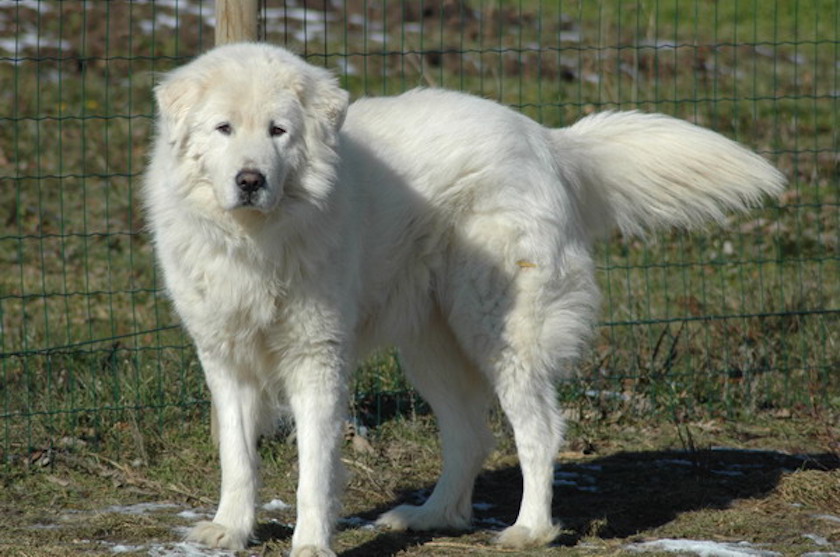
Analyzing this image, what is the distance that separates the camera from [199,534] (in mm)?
4332

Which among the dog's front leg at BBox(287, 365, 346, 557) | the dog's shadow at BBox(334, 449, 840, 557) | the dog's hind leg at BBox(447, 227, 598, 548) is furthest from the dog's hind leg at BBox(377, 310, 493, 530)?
the dog's front leg at BBox(287, 365, 346, 557)

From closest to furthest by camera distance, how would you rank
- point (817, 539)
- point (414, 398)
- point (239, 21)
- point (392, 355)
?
point (817, 539), point (239, 21), point (414, 398), point (392, 355)

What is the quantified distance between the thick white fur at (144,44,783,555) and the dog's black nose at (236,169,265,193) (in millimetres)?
26

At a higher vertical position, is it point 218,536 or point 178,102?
point 178,102

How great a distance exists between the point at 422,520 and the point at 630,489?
3.57ft

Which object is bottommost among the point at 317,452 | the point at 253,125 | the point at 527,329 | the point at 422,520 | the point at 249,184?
the point at 422,520

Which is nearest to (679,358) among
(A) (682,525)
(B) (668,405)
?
(B) (668,405)

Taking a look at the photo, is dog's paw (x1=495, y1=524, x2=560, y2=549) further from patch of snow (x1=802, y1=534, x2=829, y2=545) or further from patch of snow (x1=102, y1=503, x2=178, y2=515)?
patch of snow (x1=102, y1=503, x2=178, y2=515)

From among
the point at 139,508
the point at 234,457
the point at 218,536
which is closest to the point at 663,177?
the point at 234,457

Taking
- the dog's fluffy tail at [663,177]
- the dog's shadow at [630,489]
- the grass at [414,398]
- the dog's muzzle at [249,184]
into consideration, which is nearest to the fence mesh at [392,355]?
the grass at [414,398]

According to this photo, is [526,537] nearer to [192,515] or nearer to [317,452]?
[317,452]

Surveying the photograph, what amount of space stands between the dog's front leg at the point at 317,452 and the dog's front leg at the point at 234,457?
0.71ft

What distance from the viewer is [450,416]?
5.02 metres

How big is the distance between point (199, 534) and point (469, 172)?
170 centimetres
